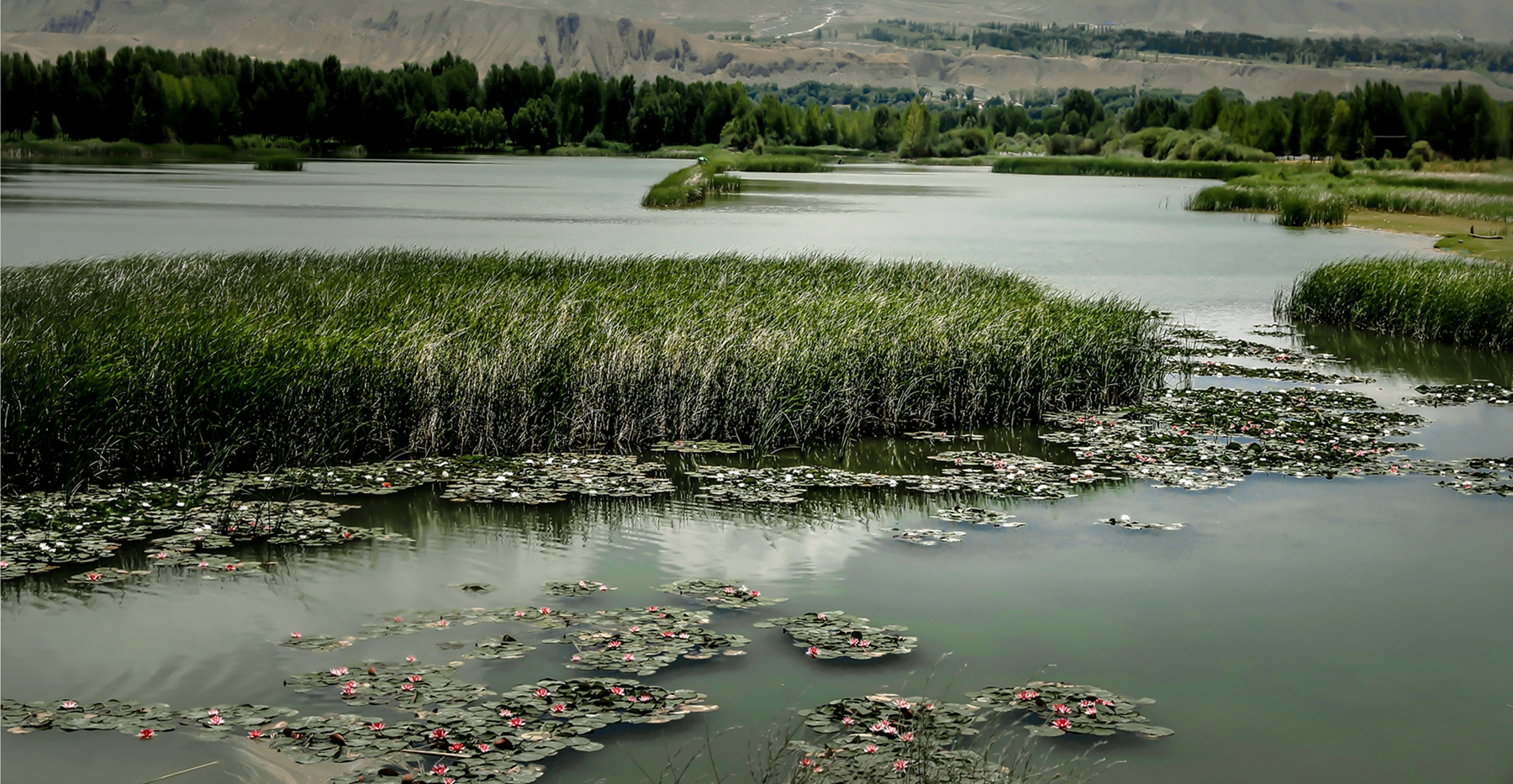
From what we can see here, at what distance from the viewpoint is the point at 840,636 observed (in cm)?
884

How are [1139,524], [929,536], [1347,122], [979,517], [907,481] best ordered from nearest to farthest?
[929,536] < [1139,524] < [979,517] < [907,481] < [1347,122]

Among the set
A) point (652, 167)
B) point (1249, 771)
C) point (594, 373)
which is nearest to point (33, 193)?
point (594, 373)

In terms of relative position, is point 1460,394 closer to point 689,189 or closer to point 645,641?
point 645,641

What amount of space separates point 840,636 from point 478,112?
555ft

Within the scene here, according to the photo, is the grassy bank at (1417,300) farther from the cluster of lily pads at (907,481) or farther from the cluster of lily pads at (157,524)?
the cluster of lily pads at (157,524)

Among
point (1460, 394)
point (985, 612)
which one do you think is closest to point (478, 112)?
point (1460, 394)

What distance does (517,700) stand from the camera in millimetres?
7312

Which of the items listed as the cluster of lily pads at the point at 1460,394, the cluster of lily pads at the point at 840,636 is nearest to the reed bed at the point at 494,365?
the cluster of lily pads at the point at 1460,394

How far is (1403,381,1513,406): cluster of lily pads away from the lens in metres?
19.2

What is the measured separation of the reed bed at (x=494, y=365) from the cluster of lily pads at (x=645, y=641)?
19.2ft

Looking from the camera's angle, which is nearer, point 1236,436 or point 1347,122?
point 1236,436

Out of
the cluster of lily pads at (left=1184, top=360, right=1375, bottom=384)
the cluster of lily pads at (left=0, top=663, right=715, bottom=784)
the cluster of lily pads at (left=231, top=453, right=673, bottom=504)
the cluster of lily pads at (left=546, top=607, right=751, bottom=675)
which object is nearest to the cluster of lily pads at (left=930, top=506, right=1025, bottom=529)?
the cluster of lily pads at (left=231, top=453, right=673, bottom=504)

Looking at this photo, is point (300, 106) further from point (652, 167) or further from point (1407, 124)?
point (1407, 124)

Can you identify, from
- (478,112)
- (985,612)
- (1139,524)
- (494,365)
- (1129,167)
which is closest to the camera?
(985,612)
